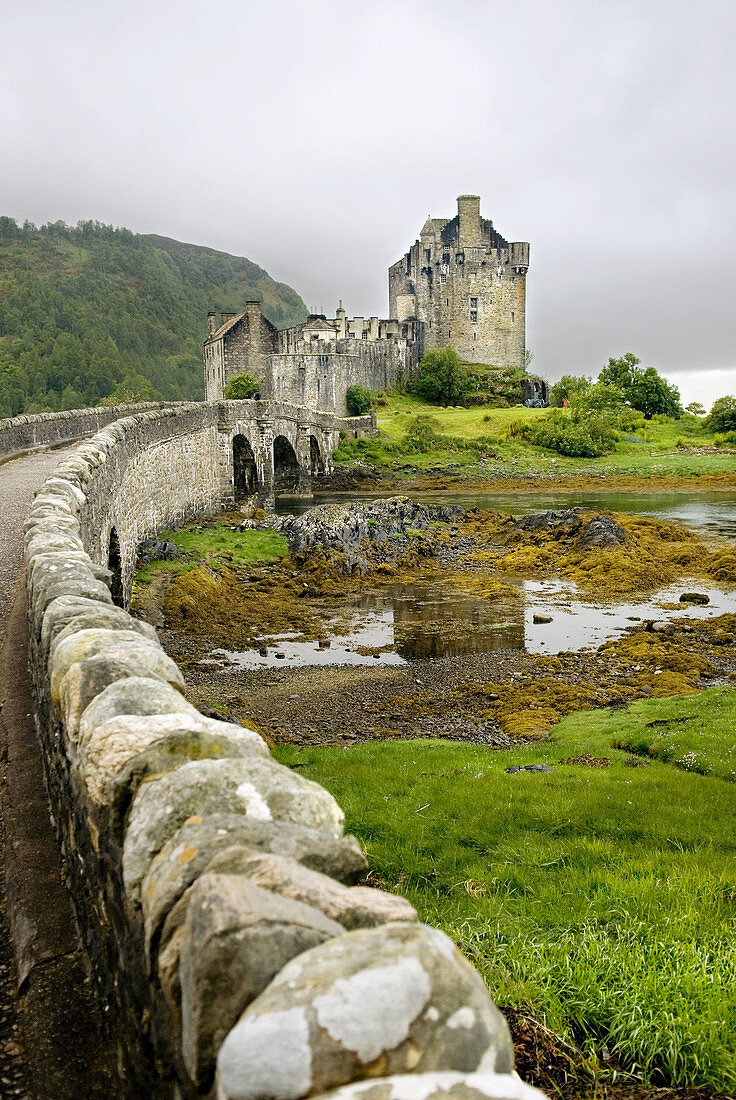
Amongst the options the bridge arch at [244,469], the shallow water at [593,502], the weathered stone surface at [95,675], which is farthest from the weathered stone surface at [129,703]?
the bridge arch at [244,469]

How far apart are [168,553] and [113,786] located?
2136 centimetres

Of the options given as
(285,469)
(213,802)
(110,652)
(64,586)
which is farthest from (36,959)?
(285,469)

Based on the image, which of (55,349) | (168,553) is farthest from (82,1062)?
(55,349)

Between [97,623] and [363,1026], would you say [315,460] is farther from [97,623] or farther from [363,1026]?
[363,1026]

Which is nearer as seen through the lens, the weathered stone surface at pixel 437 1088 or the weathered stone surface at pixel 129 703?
the weathered stone surface at pixel 437 1088

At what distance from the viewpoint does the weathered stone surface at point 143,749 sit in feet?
8.66

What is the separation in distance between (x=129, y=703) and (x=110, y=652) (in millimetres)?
586

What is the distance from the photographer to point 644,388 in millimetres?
68500

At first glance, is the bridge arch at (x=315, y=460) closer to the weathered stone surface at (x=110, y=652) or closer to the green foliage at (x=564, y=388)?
the green foliage at (x=564, y=388)

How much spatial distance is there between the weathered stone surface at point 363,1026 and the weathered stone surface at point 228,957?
0.10 meters

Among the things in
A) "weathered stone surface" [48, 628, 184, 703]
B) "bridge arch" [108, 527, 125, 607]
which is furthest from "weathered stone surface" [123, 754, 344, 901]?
"bridge arch" [108, 527, 125, 607]

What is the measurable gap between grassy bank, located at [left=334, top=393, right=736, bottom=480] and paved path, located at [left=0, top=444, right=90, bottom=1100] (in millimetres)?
32623

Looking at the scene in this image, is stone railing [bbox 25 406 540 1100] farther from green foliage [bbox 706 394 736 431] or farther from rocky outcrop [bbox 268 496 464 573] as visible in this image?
green foliage [bbox 706 394 736 431]

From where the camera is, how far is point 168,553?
2347 centimetres
